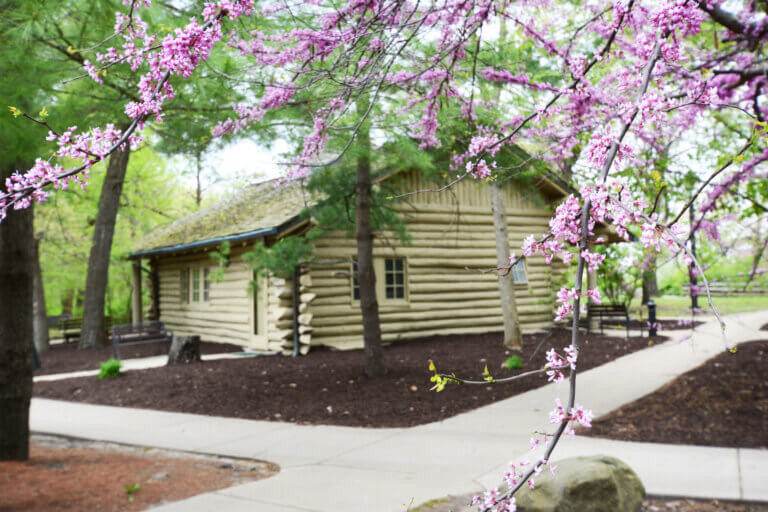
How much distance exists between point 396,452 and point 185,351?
8.24m

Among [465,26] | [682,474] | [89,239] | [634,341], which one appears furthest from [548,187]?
[89,239]

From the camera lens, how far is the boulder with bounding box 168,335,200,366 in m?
12.9

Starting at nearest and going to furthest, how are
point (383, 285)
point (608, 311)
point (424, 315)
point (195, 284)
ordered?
point (383, 285), point (608, 311), point (424, 315), point (195, 284)

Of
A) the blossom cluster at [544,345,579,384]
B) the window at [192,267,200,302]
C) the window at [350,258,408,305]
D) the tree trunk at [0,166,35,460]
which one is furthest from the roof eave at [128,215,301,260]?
the blossom cluster at [544,345,579,384]

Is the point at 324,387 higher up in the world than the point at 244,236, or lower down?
lower down

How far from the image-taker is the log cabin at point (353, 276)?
13742 millimetres

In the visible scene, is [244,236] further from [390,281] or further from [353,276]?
[390,281]

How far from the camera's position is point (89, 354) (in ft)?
53.0

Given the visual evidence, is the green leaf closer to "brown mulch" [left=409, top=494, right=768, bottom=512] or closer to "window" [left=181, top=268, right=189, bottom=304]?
"brown mulch" [left=409, top=494, right=768, bottom=512]

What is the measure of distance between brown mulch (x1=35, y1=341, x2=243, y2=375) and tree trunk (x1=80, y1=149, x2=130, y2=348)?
0.55 meters

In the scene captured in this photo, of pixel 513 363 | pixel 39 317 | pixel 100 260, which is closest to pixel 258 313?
pixel 100 260

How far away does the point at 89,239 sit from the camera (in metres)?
24.6

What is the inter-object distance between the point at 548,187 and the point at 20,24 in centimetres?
1466

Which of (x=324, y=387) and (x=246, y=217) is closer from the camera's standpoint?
(x=324, y=387)
